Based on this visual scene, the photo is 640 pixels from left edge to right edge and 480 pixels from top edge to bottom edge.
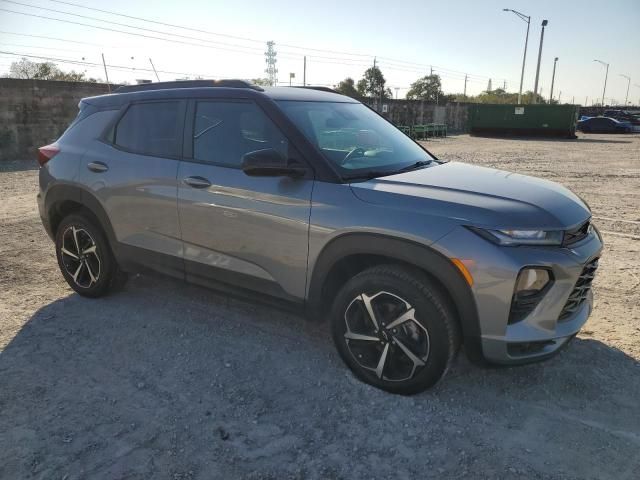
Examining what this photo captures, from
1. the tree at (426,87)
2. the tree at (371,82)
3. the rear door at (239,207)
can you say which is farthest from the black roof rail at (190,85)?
the tree at (426,87)

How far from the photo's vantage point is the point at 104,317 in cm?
412

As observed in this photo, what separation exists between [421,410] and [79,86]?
16917 mm

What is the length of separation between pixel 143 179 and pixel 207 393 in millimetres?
1750

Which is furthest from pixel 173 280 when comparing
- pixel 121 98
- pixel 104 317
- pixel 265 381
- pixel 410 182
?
pixel 410 182

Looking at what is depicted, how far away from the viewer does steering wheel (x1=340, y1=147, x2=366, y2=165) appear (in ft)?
10.7

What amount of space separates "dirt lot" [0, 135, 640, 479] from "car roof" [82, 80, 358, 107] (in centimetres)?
176

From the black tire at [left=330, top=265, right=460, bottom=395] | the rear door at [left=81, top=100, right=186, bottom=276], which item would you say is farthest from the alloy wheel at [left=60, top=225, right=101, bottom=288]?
the black tire at [left=330, top=265, right=460, bottom=395]

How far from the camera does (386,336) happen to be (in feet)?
9.69

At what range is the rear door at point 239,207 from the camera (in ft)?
10.4

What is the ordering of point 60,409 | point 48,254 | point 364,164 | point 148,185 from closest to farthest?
point 60,409 < point 364,164 < point 148,185 < point 48,254

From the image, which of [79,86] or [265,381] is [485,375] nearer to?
[265,381]

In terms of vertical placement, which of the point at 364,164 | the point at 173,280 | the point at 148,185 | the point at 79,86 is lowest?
the point at 173,280

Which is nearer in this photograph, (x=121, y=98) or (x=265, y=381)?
(x=265, y=381)

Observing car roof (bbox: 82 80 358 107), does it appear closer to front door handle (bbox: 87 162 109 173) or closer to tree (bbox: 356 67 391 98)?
front door handle (bbox: 87 162 109 173)
